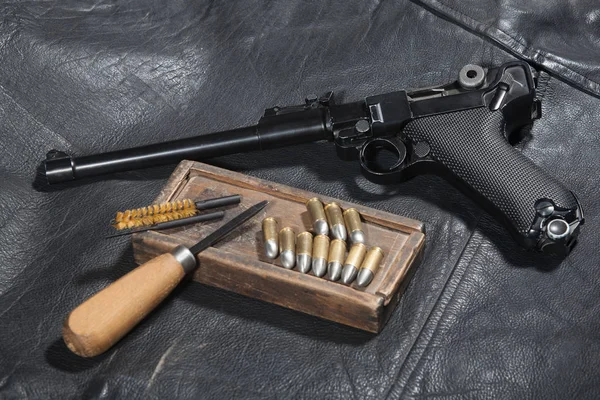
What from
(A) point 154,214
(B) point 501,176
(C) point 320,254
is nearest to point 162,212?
(A) point 154,214

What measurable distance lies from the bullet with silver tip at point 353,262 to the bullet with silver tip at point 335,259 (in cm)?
1

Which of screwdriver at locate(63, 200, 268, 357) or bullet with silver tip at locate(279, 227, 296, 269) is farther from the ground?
screwdriver at locate(63, 200, 268, 357)

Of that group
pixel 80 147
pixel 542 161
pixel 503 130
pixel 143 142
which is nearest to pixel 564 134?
pixel 542 161

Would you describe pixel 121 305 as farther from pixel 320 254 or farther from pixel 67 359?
pixel 320 254

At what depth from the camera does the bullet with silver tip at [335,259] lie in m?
1.84

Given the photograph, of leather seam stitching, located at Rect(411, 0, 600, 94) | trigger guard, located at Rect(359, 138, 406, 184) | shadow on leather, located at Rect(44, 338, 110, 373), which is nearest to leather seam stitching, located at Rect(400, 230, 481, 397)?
trigger guard, located at Rect(359, 138, 406, 184)

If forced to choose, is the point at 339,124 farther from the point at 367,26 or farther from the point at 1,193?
the point at 1,193

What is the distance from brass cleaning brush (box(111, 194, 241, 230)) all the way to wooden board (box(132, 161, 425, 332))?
28 millimetres

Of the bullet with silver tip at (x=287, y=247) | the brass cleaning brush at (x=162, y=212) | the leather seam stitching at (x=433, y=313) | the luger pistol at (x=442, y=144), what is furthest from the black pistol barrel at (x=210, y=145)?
the leather seam stitching at (x=433, y=313)

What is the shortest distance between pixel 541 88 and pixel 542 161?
0.20 meters

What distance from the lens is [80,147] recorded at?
227 centimetres

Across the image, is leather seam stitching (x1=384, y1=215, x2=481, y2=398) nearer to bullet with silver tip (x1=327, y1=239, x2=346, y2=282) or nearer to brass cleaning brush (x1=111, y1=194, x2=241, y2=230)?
bullet with silver tip (x1=327, y1=239, x2=346, y2=282)

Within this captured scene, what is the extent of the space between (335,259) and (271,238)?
0.15 meters

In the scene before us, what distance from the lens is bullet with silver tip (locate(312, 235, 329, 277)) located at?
1.85 metres
